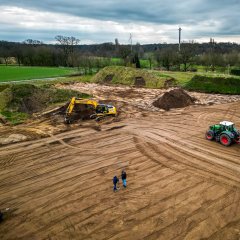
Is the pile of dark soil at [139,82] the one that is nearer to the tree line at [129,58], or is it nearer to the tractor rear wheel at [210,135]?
the tree line at [129,58]

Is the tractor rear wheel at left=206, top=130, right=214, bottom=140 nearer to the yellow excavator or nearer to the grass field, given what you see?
the yellow excavator

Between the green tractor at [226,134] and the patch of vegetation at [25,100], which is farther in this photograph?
the patch of vegetation at [25,100]

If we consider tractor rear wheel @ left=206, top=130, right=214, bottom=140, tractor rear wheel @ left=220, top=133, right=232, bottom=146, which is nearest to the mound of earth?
tractor rear wheel @ left=206, top=130, right=214, bottom=140

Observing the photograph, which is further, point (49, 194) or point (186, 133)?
point (186, 133)

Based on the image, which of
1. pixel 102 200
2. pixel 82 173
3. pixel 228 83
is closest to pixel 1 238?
pixel 102 200

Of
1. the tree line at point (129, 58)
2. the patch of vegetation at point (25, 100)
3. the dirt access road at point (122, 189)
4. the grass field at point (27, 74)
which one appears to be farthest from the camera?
the tree line at point (129, 58)

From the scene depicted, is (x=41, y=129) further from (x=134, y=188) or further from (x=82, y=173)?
(x=134, y=188)

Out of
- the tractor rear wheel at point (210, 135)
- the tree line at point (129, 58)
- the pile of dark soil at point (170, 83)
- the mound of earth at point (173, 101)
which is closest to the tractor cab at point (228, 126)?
the tractor rear wheel at point (210, 135)
